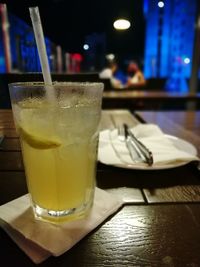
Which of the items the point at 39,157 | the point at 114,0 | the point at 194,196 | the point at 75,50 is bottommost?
the point at 194,196

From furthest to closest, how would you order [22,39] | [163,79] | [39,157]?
A: [163,79] → [22,39] → [39,157]

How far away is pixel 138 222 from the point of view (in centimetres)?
44

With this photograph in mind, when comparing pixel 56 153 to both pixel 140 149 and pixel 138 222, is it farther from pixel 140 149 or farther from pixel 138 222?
pixel 140 149

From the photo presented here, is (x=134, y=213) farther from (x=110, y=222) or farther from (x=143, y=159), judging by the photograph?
(x=143, y=159)

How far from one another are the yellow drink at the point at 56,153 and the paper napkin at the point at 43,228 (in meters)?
0.02

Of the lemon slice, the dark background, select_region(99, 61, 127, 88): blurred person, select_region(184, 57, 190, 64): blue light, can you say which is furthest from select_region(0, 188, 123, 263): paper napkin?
select_region(184, 57, 190, 64): blue light

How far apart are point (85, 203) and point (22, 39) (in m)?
0.57

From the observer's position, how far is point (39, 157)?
1.55ft

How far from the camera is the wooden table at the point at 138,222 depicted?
0.36m


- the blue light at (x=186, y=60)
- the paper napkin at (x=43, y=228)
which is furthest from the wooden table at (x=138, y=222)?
the blue light at (x=186, y=60)

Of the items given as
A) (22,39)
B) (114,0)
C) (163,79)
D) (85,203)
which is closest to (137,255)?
(85,203)

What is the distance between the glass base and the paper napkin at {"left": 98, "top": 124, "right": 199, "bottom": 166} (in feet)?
0.73

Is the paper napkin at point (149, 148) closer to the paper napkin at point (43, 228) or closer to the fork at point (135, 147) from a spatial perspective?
the fork at point (135, 147)

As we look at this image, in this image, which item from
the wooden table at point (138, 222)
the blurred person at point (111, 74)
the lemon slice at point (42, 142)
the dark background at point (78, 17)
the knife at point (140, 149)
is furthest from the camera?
the blurred person at point (111, 74)
